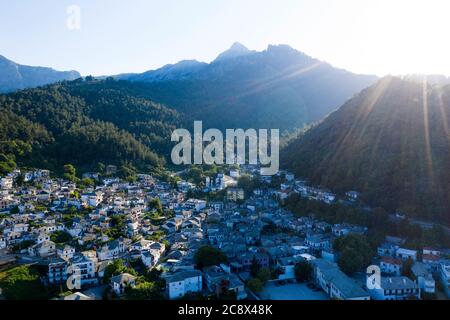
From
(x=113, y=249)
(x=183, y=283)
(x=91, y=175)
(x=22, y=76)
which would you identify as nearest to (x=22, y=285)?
(x=113, y=249)

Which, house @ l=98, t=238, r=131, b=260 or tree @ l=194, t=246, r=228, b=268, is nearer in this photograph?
tree @ l=194, t=246, r=228, b=268

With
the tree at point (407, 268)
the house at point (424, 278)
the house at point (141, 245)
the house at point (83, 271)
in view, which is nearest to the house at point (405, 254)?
the tree at point (407, 268)

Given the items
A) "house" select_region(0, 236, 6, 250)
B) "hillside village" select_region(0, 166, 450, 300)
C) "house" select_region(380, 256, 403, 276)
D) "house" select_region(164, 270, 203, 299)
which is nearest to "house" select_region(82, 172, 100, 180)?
"hillside village" select_region(0, 166, 450, 300)

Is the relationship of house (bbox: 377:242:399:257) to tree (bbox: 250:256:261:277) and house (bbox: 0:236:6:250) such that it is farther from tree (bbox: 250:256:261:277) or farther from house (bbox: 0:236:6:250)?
house (bbox: 0:236:6:250)

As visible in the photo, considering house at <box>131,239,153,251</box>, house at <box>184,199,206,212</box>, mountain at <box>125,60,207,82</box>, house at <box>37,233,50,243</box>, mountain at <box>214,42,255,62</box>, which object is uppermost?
mountain at <box>214,42,255,62</box>

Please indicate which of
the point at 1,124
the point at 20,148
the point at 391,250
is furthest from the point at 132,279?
the point at 1,124

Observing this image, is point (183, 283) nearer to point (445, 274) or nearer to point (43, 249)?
point (43, 249)

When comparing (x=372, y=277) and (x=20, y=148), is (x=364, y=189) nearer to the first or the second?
(x=372, y=277)
